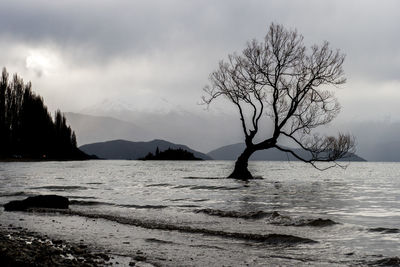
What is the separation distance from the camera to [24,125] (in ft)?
404

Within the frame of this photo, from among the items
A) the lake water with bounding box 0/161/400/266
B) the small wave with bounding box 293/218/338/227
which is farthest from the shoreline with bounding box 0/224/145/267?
the small wave with bounding box 293/218/338/227

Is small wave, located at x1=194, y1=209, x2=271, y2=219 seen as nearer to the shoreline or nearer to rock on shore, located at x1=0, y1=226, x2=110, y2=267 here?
the shoreline

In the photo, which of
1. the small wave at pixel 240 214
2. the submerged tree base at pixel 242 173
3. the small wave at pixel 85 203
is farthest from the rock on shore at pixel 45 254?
the submerged tree base at pixel 242 173

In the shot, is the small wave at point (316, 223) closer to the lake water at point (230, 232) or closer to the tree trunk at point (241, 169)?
the lake water at point (230, 232)

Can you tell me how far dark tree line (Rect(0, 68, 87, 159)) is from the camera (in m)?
116

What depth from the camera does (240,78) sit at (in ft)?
132

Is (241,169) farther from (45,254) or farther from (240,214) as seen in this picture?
(45,254)

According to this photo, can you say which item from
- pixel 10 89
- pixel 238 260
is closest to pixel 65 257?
pixel 238 260

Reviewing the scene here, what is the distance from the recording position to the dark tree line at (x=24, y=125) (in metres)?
116

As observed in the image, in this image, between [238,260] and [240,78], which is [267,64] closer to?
[240,78]

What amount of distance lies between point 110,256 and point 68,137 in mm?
168639

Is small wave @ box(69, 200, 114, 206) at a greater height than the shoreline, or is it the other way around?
the shoreline

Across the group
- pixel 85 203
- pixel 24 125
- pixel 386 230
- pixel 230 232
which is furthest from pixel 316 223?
pixel 24 125

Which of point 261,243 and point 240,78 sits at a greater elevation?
point 240,78
